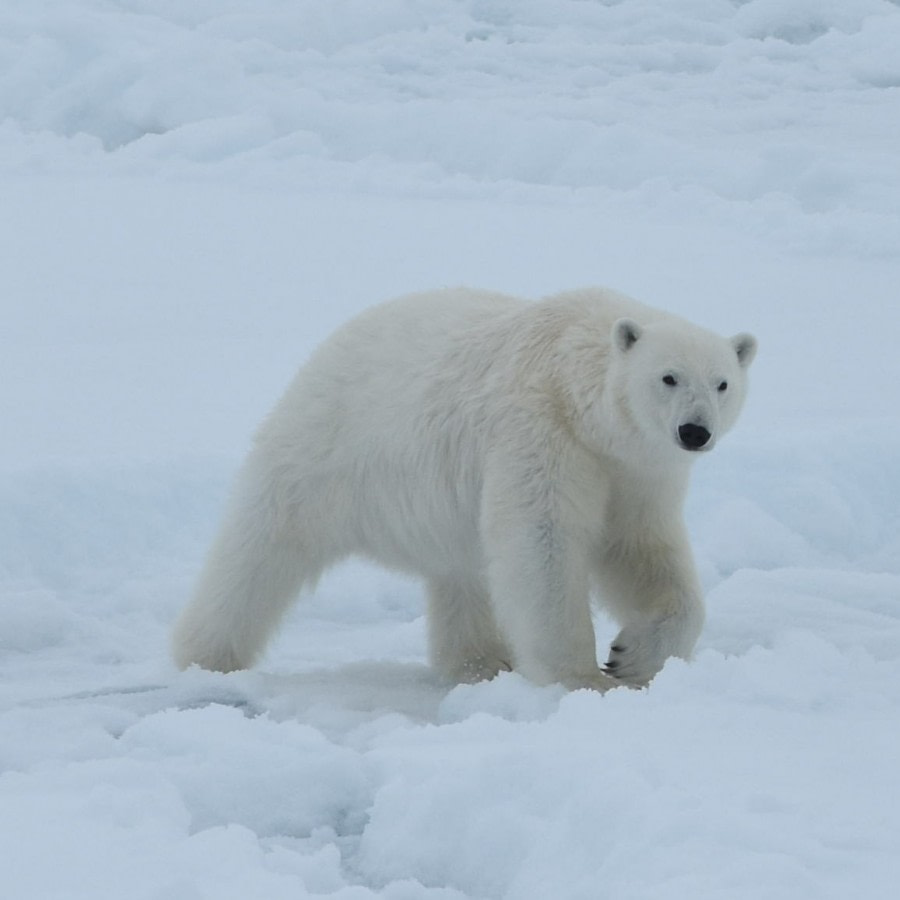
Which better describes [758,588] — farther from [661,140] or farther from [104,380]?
[661,140]

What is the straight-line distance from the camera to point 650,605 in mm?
3838

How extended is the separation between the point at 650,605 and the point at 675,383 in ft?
2.02

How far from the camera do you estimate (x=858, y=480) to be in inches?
229

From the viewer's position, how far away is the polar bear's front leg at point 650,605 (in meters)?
3.70

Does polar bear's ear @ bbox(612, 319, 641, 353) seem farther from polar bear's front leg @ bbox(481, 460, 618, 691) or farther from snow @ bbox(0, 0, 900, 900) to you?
snow @ bbox(0, 0, 900, 900)

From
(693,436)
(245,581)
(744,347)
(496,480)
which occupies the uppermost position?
(744,347)

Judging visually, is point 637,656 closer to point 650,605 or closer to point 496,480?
point 650,605

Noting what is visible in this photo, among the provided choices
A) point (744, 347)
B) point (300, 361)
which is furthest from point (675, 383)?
point (300, 361)

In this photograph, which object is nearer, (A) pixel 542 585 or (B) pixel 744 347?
(A) pixel 542 585

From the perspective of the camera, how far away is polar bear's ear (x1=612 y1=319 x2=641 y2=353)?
3617 millimetres

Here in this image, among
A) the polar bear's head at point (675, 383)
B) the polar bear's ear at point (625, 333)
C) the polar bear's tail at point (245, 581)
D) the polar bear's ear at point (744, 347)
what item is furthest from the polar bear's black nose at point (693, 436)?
the polar bear's tail at point (245, 581)

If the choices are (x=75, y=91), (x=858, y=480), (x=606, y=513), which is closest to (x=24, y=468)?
(x=606, y=513)

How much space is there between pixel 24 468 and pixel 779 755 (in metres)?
3.35

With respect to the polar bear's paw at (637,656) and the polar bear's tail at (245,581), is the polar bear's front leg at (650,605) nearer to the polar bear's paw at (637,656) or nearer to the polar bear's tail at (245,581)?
the polar bear's paw at (637,656)
